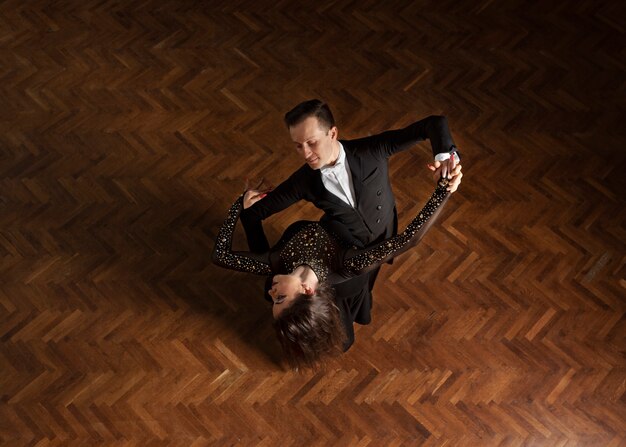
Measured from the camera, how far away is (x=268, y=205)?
11.5 feet

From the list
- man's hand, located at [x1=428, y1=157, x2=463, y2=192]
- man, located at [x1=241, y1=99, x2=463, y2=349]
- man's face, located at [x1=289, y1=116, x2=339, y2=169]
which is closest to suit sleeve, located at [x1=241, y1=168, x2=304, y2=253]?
man, located at [x1=241, y1=99, x2=463, y2=349]

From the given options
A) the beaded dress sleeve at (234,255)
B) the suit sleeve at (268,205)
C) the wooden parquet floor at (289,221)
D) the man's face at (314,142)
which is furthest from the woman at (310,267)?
the wooden parquet floor at (289,221)

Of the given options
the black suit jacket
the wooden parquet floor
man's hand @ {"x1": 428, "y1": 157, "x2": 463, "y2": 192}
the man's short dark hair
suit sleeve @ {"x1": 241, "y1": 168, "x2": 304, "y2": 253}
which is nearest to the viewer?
the man's short dark hair

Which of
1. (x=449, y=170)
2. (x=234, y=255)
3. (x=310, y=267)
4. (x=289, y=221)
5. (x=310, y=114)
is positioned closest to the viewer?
(x=310, y=114)

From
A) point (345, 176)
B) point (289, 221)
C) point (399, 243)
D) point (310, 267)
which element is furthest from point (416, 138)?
point (289, 221)

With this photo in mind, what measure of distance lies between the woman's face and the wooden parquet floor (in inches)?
36.6

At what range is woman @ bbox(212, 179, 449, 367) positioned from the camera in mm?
3150

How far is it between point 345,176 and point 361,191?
0.36 ft

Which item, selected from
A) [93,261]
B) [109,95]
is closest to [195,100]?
[109,95]

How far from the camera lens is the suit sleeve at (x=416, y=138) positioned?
3.22m

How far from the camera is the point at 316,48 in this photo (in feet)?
16.2

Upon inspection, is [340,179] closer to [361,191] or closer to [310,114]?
[361,191]

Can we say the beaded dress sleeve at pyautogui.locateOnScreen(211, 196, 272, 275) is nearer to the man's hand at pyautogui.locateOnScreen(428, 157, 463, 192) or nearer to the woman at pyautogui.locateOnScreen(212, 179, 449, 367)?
the woman at pyautogui.locateOnScreen(212, 179, 449, 367)

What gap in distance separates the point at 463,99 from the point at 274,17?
142 cm
